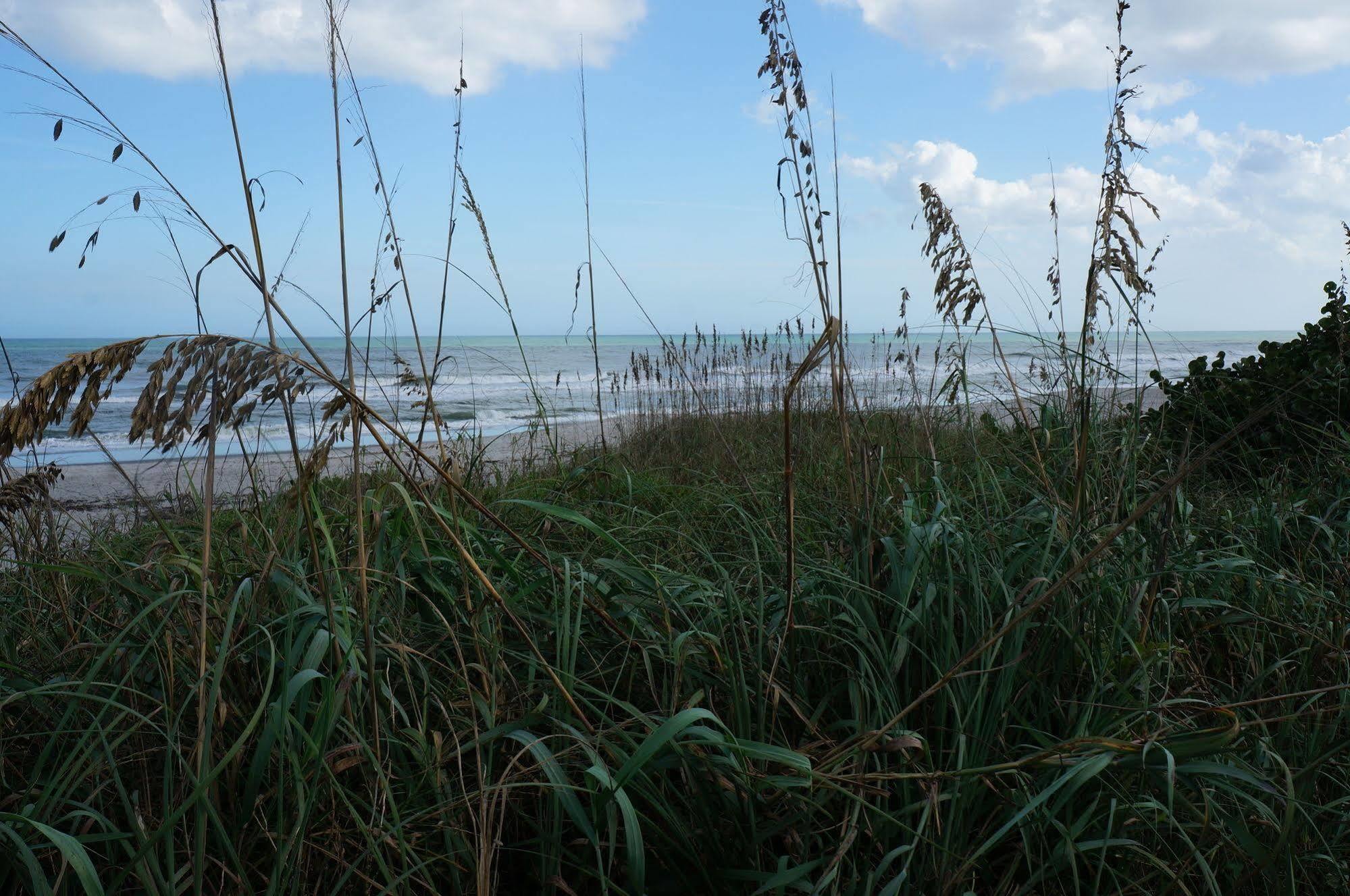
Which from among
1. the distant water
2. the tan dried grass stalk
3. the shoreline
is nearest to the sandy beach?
the shoreline

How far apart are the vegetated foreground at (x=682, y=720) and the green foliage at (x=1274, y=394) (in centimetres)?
179

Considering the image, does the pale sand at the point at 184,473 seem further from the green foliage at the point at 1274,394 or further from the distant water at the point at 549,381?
the green foliage at the point at 1274,394

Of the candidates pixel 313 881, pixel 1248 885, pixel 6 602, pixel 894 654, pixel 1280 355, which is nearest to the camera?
pixel 313 881

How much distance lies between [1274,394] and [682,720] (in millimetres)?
3212

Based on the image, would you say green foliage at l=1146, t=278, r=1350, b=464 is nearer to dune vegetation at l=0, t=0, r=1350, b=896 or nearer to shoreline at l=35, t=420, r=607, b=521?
dune vegetation at l=0, t=0, r=1350, b=896

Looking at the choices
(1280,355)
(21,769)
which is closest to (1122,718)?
(21,769)

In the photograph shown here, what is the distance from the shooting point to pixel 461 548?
1.12m

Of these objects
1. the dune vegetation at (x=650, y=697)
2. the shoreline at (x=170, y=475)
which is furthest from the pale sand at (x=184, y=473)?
the dune vegetation at (x=650, y=697)

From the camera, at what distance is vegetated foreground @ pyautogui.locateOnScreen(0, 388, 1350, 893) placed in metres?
1.24

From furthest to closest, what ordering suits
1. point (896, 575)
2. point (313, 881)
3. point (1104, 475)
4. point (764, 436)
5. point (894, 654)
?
point (764, 436) < point (1104, 475) < point (896, 575) < point (894, 654) < point (313, 881)

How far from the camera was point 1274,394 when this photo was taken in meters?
3.36

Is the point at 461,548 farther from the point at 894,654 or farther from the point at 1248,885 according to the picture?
the point at 1248,885

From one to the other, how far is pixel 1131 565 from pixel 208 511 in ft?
5.62

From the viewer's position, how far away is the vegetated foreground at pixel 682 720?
1244mm
